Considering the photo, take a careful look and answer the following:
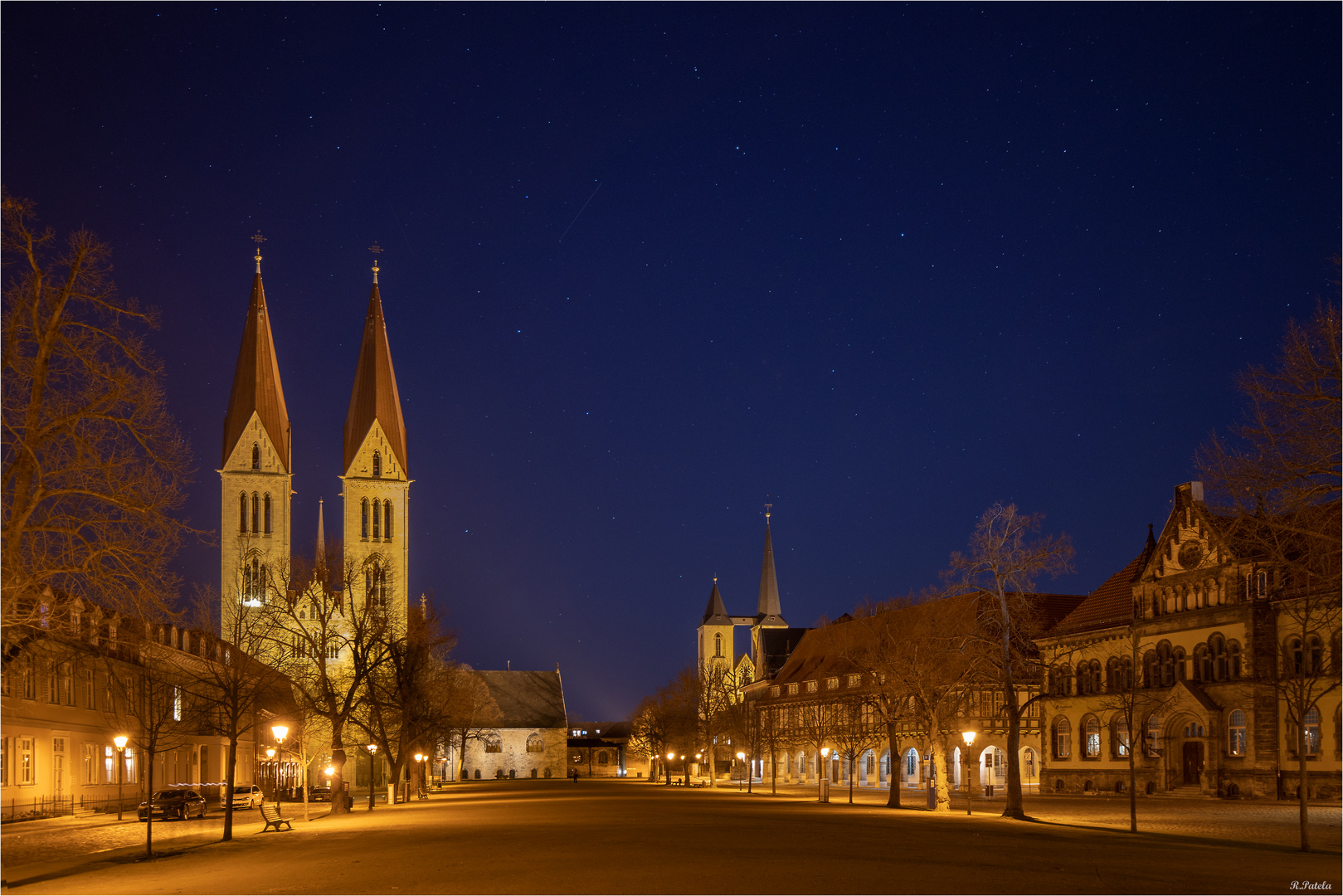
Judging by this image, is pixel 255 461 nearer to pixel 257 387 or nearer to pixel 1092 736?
pixel 257 387

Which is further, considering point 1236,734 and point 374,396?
point 374,396

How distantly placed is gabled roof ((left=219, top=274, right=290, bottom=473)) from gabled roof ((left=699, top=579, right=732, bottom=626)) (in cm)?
7834

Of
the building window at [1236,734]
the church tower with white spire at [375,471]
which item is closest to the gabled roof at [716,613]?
the church tower with white spire at [375,471]

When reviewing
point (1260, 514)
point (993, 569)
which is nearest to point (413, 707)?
point (993, 569)

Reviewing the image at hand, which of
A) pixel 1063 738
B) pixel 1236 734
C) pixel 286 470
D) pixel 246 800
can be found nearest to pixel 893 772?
pixel 1236 734

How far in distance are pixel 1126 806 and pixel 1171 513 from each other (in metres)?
21.0

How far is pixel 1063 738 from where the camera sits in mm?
75750

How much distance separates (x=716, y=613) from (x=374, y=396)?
242 feet

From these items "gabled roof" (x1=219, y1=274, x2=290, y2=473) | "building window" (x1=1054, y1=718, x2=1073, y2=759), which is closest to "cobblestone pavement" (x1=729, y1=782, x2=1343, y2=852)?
"building window" (x1=1054, y1=718, x2=1073, y2=759)

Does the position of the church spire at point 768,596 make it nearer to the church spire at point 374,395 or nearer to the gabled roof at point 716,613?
the gabled roof at point 716,613

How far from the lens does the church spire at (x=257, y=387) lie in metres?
106

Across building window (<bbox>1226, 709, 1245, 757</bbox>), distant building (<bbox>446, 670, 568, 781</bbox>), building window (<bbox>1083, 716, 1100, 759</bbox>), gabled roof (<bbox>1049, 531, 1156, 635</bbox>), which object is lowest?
distant building (<bbox>446, 670, 568, 781</bbox>)

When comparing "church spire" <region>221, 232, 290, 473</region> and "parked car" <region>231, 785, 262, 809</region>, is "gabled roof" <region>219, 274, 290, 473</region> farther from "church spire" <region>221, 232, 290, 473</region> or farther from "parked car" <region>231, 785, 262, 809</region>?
"parked car" <region>231, 785, 262, 809</region>

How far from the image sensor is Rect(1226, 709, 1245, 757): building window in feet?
203
